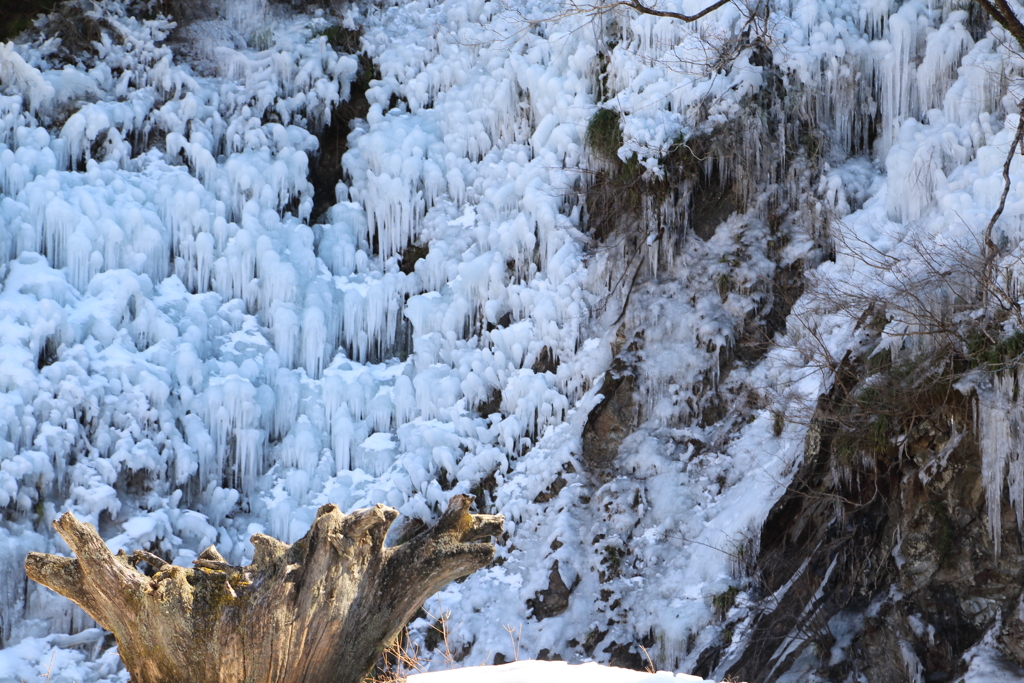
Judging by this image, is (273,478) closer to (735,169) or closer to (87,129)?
(87,129)

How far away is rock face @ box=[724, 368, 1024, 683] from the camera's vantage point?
648 centimetres

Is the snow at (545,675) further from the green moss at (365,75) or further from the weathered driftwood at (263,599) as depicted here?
the green moss at (365,75)

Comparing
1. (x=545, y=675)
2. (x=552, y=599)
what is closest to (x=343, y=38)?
(x=552, y=599)

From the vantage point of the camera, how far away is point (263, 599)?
3.68 meters

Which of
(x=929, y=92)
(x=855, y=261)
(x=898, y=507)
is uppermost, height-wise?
(x=929, y=92)

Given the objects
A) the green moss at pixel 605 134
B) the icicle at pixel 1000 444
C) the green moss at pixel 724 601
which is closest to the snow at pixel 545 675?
the icicle at pixel 1000 444

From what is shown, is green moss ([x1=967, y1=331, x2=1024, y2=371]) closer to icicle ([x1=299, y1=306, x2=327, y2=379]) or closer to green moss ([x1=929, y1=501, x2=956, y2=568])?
green moss ([x1=929, y1=501, x2=956, y2=568])

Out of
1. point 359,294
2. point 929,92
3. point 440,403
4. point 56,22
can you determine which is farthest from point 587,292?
point 56,22

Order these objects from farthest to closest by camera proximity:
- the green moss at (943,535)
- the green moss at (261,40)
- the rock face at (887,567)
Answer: the green moss at (261,40)
the green moss at (943,535)
the rock face at (887,567)

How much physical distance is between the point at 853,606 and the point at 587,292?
361 cm

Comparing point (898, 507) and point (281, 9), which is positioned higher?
point (281, 9)

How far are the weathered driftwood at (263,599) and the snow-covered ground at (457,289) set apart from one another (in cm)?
411

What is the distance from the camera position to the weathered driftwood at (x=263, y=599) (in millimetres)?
3643

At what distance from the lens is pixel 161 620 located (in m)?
3.62
